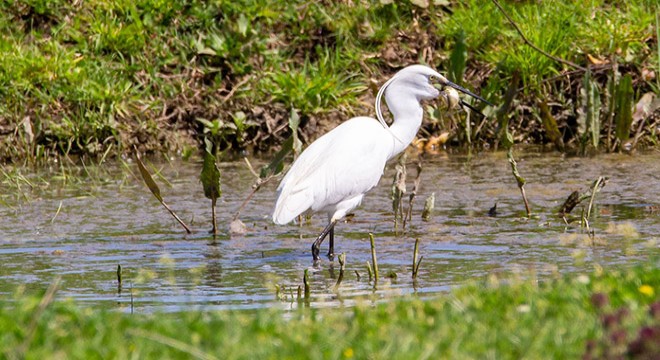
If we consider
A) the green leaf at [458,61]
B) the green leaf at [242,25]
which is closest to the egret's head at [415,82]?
the green leaf at [458,61]

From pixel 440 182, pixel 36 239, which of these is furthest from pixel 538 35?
pixel 36 239

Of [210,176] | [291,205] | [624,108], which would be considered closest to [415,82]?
[291,205]

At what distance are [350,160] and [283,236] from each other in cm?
91

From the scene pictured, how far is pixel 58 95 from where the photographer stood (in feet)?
38.5

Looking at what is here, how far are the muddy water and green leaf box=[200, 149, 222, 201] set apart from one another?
33 centimetres

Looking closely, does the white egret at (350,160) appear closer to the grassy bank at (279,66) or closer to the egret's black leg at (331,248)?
the egret's black leg at (331,248)

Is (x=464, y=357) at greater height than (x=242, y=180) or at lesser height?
greater

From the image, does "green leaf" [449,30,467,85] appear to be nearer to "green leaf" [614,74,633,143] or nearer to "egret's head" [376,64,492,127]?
"green leaf" [614,74,633,143]

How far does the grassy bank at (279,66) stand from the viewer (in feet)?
38.0

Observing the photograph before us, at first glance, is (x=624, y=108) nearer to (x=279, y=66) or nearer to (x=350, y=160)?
(x=350, y=160)

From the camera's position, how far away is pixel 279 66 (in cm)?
1243

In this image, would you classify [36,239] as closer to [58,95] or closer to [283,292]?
[283,292]

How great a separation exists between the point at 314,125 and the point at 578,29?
9.11 ft

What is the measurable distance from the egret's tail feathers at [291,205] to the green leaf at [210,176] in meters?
0.53
